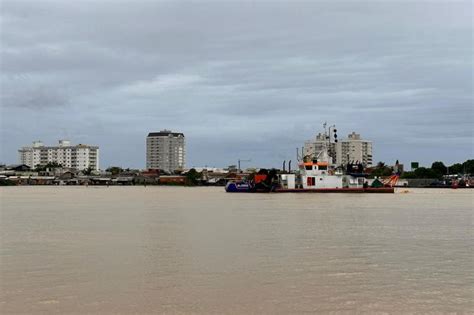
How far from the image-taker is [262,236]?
118ft

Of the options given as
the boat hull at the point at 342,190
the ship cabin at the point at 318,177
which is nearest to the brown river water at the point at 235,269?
the boat hull at the point at 342,190

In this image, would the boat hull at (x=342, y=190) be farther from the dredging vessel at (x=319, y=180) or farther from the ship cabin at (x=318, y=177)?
the ship cabin at (x=318, y=177)

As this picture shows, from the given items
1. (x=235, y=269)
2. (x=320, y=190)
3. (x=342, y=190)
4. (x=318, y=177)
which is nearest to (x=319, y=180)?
(x=318, y=177)

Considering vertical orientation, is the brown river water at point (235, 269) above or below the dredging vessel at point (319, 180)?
below

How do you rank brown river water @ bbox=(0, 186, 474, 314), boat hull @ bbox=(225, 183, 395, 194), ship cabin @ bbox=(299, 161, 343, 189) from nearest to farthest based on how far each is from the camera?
1. brown river water @ bbox=(0, 186, 474, 314)
2. boat hull @ bbox=(225, 183, 395, 194)
3. ship cabin @ bbox=(299, 161, 343, 189)

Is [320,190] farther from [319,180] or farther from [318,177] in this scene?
[318,177]

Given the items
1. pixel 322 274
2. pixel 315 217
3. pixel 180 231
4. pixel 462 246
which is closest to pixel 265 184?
pixel 315 217

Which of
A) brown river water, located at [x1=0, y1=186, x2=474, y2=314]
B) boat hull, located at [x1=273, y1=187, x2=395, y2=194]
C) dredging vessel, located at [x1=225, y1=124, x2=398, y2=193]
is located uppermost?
dredging vessel, located at [x1=225, y1=124, x2=398, y2=193]

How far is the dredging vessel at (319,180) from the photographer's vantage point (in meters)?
95.5

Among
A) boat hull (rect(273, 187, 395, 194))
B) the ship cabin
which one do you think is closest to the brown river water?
boat hull (rect(273, 187, 395, 194))

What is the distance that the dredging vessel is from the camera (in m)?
95.5

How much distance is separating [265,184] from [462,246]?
72.1 m

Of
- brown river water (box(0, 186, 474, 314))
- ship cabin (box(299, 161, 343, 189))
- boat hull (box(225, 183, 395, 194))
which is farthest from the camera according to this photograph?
ship cabin (box(299, 161, 343, 189))

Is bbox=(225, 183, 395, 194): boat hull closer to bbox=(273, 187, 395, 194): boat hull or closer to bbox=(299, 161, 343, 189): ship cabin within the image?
bbox=(273, 187, 395, 194): boat hull
